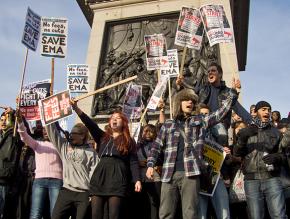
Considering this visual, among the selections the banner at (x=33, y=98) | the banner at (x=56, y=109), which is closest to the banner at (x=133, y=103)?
the banner at (x=33, y=98)

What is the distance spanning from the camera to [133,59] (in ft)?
42.0

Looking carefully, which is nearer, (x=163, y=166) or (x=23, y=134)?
(x=163, y=166)

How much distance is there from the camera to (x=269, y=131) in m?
6.15

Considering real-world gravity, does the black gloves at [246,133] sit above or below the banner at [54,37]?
below

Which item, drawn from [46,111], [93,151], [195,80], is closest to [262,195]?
[93,151]

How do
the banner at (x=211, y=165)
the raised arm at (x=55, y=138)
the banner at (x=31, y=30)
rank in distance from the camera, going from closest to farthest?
the banner at (x=211, y=165)
the raised arm at (x=55, y=138)
the banner at (x=31, y=30)

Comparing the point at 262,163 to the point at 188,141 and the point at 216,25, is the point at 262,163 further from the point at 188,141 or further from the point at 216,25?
the point at 216,25

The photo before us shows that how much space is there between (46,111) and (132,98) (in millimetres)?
3259

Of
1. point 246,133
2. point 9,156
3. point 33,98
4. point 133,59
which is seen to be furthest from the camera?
point 133,59

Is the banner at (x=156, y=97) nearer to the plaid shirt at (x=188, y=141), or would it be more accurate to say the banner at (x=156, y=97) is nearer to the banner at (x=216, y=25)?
the banner at (x=216, y=25)

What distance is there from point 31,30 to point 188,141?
481 centimetres

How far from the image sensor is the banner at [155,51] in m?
10.0

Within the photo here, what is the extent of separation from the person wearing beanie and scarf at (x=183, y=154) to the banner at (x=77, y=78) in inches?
200

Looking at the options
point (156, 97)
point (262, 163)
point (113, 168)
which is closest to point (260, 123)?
point (262, 163)
